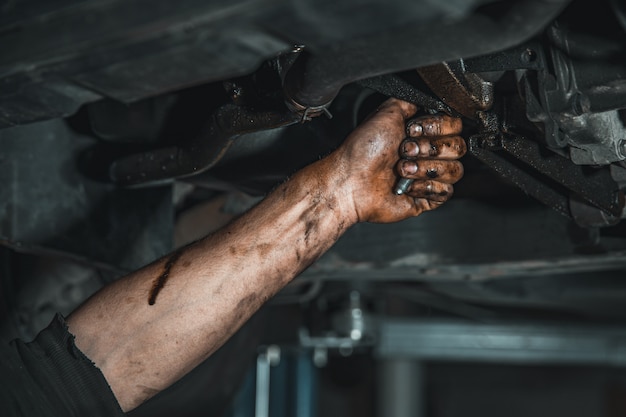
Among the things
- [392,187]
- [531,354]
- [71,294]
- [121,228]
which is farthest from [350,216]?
[531,354]

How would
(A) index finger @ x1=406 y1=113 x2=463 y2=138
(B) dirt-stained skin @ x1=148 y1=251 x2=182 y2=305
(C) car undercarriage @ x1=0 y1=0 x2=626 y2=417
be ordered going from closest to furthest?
(C) car undercarriage @ x1=0 y1=0 x2=626 y2=417 < (A) index finger @ x1=406 y1=113 x2=463 y2=138 < (B) dirt-stained skin @ x1=148 y1=251 x2=182 y2=305

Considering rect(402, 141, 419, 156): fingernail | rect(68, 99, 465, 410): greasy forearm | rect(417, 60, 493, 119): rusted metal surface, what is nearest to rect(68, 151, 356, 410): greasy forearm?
rect(68, 99, 465, 410): greasy forearm

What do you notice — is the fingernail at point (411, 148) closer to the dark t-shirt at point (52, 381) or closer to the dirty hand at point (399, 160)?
the dirty hand at point (399, 160)

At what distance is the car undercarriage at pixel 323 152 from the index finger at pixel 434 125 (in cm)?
2

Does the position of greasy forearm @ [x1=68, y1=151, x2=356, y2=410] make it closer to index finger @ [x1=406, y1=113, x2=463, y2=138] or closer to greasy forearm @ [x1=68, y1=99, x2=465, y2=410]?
greasy forearm @ [x1=68, y1=99, x2=465, y2=410]

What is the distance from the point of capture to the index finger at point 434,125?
1.07 m

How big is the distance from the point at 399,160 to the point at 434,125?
8cm

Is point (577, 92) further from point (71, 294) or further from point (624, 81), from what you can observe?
point (71, 294)

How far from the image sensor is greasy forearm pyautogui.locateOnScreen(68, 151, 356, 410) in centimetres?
116

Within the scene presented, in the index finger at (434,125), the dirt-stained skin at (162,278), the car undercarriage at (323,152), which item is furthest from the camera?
the dirt-stained skin at (162,278)

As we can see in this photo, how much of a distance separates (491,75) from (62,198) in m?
0.73

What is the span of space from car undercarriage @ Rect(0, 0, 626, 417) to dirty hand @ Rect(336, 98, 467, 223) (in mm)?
29

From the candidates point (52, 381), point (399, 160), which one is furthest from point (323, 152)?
point (52, 381)

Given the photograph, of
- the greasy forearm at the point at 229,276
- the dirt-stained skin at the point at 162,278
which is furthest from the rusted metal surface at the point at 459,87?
the dirt-stained skin at the point at 162,278
